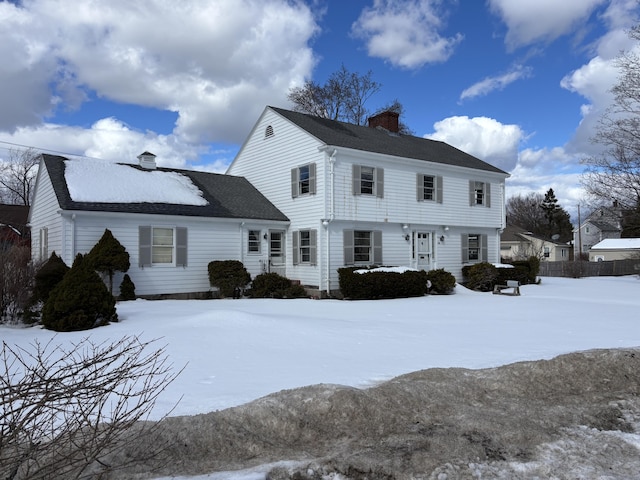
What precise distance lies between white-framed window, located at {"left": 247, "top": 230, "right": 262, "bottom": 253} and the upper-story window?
4.32 metres

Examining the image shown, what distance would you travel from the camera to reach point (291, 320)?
988cm

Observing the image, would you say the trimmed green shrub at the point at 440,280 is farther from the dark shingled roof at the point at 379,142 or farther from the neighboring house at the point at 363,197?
the dark shingled roof at the point at 379,142

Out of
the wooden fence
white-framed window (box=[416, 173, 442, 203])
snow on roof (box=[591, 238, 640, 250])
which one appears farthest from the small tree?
snow on roof (box=[591, 238, 640, 250])

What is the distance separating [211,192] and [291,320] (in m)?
10.1

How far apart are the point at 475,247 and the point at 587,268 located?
15286 millimetres

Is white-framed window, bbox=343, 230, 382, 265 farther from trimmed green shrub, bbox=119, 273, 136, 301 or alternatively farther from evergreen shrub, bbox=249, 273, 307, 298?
trimmed green shrub, bbox=119, 273, 136, 301

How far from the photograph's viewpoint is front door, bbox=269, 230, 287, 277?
59.4ft

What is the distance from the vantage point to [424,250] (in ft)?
64.7

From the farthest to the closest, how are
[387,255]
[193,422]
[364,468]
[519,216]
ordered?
1. [519,216]
2. [387,255]
3. [193,422]
4. [364,468]

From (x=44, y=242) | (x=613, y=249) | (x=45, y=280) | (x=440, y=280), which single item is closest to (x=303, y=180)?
(x=440, y=280)

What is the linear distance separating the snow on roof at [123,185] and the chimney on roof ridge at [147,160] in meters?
0.46

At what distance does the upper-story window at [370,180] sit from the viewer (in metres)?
17.5

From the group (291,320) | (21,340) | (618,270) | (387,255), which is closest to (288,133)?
(387,255)

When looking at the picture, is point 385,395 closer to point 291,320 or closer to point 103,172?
point 291,320
